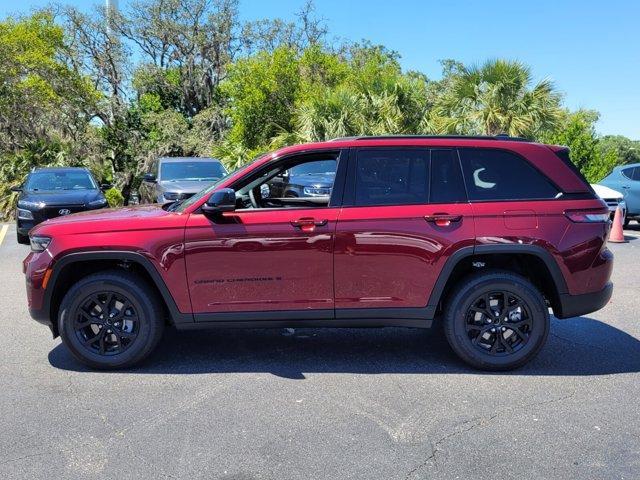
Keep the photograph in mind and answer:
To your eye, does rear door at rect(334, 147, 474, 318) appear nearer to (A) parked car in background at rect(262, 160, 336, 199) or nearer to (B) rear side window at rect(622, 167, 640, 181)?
(A) parked car in background at rect(262, 160, 336, 199)

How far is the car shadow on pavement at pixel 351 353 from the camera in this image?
4887mm

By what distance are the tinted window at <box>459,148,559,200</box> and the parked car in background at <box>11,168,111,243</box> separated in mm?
9006

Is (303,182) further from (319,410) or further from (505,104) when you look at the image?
(505,104)

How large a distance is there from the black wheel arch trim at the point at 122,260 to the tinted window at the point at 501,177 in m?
2.45

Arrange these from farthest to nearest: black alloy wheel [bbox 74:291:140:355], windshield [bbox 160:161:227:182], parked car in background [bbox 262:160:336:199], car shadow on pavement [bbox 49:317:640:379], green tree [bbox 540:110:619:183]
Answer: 1. green tree [bbox 540:110:619:183]
2. windshield [bbox 160:161:227:182]
3. parked car in background [bbox 262:160:336:199]
4. car shadow on pavement [bbox 49:317:640:379]
5. black alloy wheel [bbox 74:291:140:355]

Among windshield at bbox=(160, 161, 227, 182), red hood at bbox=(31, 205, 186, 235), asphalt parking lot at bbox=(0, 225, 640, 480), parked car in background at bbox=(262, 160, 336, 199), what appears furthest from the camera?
windshield at bbox=(160, 161, 227, 182)

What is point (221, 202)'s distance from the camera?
454 cm

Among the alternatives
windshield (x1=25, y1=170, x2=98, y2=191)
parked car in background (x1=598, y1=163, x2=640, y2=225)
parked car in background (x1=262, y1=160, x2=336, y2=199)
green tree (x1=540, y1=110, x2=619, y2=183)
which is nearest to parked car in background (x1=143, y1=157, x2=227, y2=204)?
windshield (x1=25, y1=170, x2=98, y2=191)

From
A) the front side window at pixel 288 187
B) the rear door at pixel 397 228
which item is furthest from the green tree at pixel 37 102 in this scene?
the rear door at pixel 397 228

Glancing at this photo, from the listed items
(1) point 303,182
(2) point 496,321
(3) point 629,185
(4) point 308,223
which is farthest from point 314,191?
(3) point 629,185

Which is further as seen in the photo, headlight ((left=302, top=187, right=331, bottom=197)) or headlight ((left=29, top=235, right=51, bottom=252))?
headlight ((left=302, top=187, right=331, bottom=197))

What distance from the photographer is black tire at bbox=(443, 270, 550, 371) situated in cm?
471

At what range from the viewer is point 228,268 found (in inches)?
183

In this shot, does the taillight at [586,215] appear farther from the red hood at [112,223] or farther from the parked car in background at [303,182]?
the red hood at [112,223]
